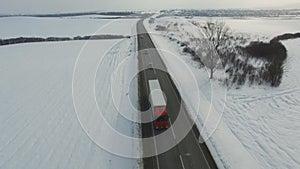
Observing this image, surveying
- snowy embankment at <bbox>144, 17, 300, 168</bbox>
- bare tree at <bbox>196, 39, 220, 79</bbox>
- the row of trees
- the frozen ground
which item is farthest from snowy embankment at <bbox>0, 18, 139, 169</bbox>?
the frozen ground

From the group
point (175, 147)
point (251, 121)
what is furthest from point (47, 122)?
point (251, 121)

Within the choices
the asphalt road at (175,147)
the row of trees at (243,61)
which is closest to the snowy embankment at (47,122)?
the asphalt road at (175,147)

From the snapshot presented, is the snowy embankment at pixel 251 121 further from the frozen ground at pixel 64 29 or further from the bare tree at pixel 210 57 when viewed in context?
the frozen ground at pixel 64 29

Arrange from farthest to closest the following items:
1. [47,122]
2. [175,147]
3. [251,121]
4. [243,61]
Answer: [243,61] → [47,122] → [251,121] → [175,147]

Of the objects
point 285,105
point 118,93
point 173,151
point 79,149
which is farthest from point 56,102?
point 285,105

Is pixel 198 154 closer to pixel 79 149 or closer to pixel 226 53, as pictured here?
pixel 79 149

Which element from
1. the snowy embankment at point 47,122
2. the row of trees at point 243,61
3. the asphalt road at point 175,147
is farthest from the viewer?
the row of trees at point 243,61

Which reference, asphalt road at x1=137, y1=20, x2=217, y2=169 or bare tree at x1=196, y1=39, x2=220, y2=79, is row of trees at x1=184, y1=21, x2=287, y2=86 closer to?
bare tree at x1=196, y1=39, x2=220, y2=79

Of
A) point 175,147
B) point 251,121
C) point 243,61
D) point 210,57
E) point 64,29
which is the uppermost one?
point 210,57

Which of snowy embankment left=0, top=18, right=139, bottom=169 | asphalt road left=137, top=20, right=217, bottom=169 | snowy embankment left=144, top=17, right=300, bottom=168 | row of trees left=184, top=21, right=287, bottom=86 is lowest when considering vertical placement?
snowy embankment left=0, top=18, right=139, bottom=169

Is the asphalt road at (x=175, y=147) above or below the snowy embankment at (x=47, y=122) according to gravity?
above

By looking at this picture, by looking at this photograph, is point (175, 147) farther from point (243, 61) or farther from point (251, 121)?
point (243, 61)
